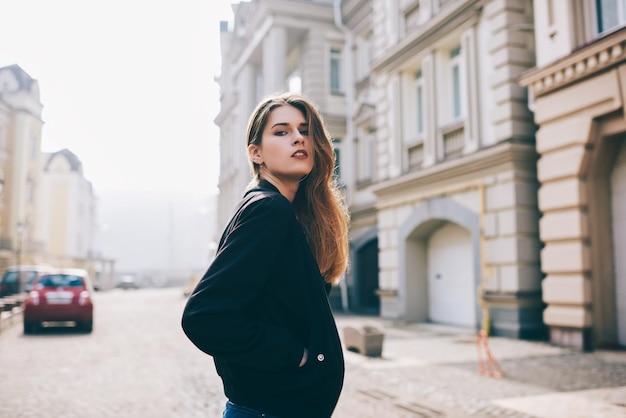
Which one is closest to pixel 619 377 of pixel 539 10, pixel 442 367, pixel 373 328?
pixel 442 367

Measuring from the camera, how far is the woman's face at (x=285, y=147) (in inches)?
79.0

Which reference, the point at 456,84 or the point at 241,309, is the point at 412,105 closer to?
the point at 456,84

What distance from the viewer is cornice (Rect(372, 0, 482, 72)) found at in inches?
517

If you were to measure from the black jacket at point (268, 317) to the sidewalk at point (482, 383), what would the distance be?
14.5 ft

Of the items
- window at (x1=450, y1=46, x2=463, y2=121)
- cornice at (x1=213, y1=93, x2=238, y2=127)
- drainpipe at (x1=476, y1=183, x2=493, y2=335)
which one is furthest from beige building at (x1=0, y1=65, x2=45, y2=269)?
drainpipe at (x1=476, y1=183, x2=493, y2=335)

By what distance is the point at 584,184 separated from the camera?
10.2 m

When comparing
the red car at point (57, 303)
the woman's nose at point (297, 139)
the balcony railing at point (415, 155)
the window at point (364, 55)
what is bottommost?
the red car at point (57, 303)

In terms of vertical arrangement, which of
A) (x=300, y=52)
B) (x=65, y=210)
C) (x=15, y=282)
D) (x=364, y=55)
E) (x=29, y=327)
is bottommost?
(x=29, y=327)

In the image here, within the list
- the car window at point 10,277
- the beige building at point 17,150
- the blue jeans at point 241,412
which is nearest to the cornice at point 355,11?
the car window at point 10,277

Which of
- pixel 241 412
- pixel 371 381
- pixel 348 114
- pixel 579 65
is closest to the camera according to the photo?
pixel 241 412

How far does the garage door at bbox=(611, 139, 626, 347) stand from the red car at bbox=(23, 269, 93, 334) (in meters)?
10.9

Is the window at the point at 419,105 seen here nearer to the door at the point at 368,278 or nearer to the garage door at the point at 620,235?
the door at the point at 368,278

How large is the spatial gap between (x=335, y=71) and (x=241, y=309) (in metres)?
21.8

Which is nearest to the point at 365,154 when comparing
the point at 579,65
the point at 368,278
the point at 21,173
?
the point at 368,278
